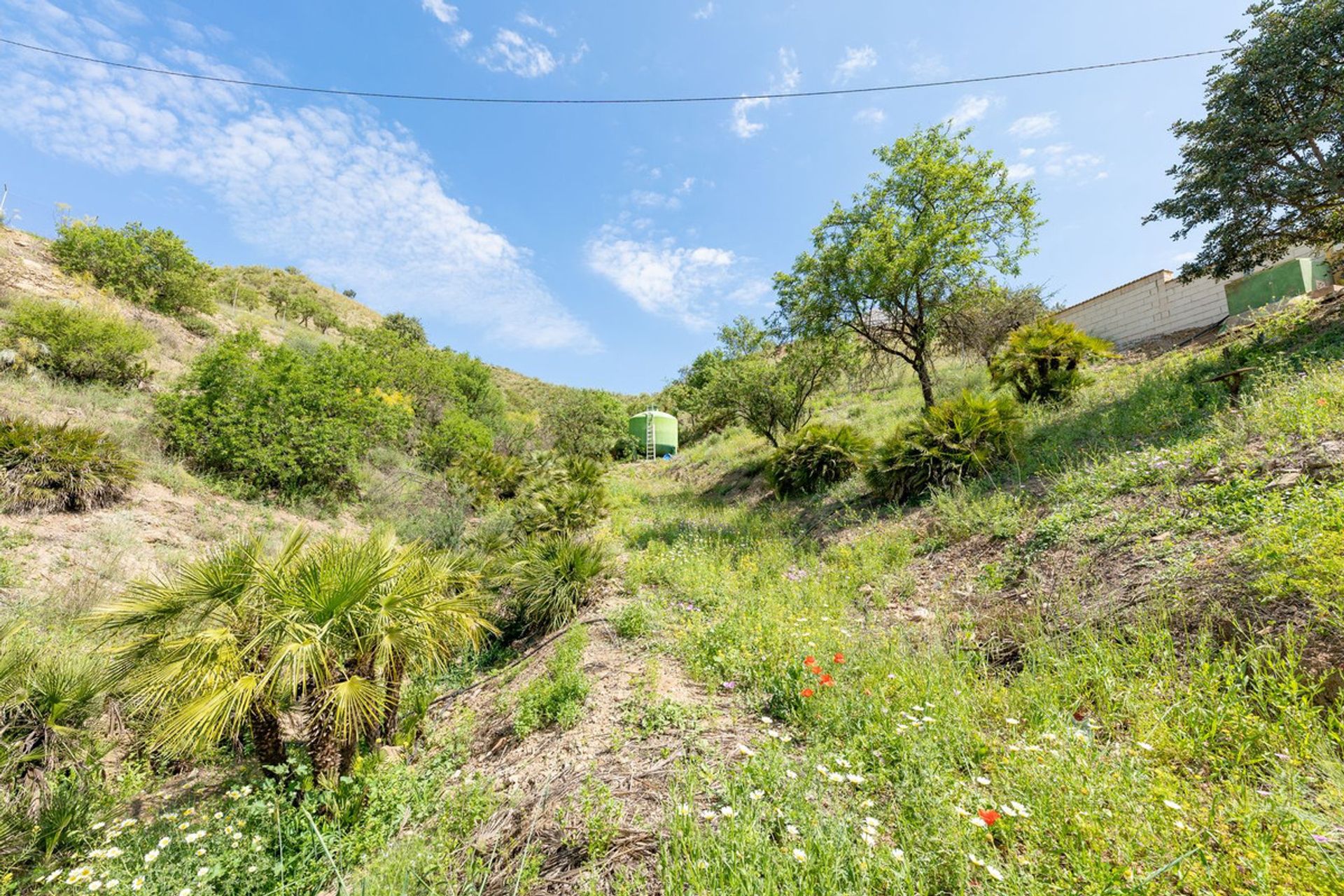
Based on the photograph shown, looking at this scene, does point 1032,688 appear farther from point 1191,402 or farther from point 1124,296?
point 1124,296

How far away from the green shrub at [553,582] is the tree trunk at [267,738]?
8.64ft

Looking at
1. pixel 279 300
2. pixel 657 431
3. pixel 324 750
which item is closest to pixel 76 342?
pixel 324 750

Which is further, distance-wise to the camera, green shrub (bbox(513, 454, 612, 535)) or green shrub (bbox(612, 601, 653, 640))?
green shrub (bbox(513, 454, 612, 535))

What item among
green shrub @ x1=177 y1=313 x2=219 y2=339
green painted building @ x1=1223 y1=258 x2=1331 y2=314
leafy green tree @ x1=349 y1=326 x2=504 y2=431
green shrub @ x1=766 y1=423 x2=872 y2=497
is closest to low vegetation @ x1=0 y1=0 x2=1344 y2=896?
green shrub @ x1=766 y1=423 x2=872 y2=497

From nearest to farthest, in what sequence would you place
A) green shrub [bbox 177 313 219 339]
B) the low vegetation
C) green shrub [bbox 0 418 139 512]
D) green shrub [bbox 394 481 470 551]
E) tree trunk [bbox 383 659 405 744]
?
the low vegetation, tree trunk [bbox 383 659 405 744], green shrub [bbox 0 418 139 512], green shrub [bbox 394 481 470 551], green shrub [bbox 177 313 219 339]

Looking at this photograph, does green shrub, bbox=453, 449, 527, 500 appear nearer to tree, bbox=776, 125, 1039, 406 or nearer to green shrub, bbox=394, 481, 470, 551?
green shrub, bbox=394, 481, 470, 551

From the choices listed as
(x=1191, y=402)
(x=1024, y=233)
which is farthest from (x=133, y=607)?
(x=1024, y=233)

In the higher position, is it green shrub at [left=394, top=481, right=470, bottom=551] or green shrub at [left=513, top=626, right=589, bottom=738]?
green shrub at [left=394, top=481, right=470, bottom=551]

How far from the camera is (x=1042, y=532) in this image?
4.43 metres

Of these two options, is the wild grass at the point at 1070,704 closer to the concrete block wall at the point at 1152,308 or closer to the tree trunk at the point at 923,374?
the tree trunk at the point at 923,374

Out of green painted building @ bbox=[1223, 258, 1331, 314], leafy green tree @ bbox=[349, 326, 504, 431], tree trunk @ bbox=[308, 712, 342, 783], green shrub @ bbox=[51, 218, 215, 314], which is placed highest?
green shrub @ bbox=[51, 218, 215, 314]

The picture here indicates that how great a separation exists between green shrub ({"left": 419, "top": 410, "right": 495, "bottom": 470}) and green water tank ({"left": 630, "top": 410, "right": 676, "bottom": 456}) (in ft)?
34.8

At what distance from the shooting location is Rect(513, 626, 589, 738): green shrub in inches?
133

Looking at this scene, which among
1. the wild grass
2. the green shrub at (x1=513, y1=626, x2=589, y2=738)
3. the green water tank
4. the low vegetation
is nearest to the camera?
the wild grass
